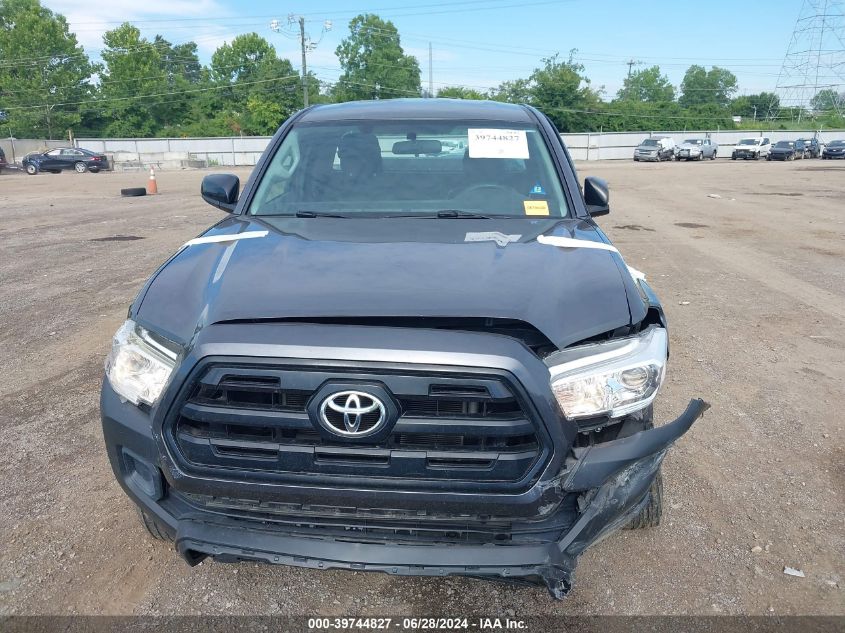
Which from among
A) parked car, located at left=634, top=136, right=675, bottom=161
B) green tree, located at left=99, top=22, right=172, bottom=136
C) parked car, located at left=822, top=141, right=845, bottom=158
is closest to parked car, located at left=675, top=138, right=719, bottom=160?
parked car, located at left=634, top=136, right=675, bottom=161

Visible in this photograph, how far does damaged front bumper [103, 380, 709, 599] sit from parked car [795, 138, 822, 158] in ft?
181

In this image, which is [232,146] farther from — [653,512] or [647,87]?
[647,87]

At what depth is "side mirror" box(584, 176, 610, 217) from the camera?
3664mm

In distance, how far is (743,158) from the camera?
49.0 m

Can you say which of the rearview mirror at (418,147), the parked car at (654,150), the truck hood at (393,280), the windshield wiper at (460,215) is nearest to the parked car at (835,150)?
the parked car at (654,150)

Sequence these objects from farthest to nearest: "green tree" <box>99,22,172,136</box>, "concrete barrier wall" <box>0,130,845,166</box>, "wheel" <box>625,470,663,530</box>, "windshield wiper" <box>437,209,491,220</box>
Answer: "green tree" <box>99,22,172,136</box>
"concrete barrier wall" <box>0,130,845,166</box>
"windshield wiper" <box>437,209,491,220</box>
"wheel" <box>625,470,663,530</box>

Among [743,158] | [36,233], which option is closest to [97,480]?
[36,233]

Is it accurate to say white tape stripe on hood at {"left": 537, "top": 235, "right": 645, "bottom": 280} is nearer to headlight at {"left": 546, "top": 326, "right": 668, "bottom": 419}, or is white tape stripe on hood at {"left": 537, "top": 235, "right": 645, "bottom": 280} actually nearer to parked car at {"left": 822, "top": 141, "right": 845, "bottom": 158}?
headlight at {"left": 546, "top": 326, "right": 668, "bottom": 419}

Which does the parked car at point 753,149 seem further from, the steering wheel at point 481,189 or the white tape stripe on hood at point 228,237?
the white tape stripe on hood at point 228,237

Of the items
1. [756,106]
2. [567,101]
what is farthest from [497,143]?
[756,106]

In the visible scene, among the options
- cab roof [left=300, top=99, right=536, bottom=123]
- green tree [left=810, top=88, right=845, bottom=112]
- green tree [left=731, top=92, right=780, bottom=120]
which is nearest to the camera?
cab roof [left=300, top=99, right=536, bottom=123]

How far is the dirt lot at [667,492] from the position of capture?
99.7 inches

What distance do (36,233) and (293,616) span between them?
12022 millimetres

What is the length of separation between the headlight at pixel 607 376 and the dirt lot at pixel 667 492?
Answer: 35.5 inches
